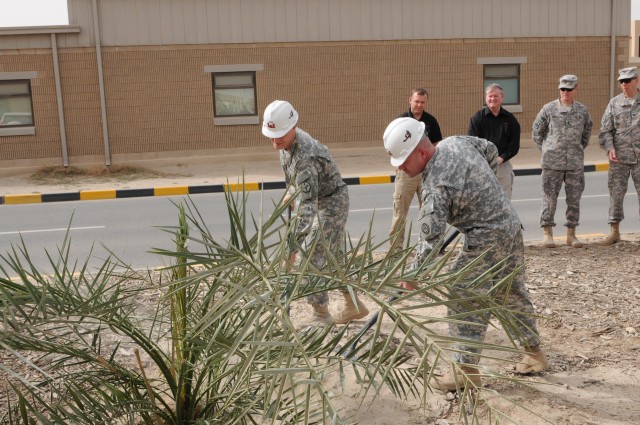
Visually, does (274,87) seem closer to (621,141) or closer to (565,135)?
(565,135)

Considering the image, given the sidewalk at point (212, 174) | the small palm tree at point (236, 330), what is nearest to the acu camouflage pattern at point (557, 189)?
the sidewalk at point (212, 174)

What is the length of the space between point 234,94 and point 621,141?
12.3 m

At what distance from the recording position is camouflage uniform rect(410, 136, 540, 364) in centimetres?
426

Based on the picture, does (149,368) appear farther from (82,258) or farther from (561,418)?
(82,258)

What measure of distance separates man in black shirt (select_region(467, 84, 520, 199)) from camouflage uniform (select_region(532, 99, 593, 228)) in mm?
452

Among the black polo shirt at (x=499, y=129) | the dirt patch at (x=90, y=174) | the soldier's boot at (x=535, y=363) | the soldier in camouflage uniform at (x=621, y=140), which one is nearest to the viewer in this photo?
the soldier's boot at (x=535, y=363)

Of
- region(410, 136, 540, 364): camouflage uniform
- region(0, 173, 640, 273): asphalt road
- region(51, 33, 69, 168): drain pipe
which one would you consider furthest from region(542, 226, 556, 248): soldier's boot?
region(51, 33, 69, 168): drain pipe

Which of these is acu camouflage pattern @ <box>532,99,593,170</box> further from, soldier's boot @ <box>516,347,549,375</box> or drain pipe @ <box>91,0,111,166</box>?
drain pipe @ <box>91,0,111,166</box>

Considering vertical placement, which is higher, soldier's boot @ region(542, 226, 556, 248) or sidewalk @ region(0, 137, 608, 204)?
soldier's boot @ region(542, 226, 556, 248)

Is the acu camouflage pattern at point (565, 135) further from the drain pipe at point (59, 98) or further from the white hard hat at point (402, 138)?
the drain pipe at point (59, 98)

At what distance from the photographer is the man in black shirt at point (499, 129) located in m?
8.01

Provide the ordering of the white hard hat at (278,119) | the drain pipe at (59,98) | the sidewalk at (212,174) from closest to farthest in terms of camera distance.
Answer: the white hard hat at (278,119), the sidewalk at (212,174), the drain pipe at (59,98)

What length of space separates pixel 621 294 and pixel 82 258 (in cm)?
531

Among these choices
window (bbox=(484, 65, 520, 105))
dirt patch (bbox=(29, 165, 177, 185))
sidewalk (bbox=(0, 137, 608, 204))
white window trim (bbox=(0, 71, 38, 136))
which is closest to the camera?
sidewalk (bbox=(0, 137, 608, 204))
